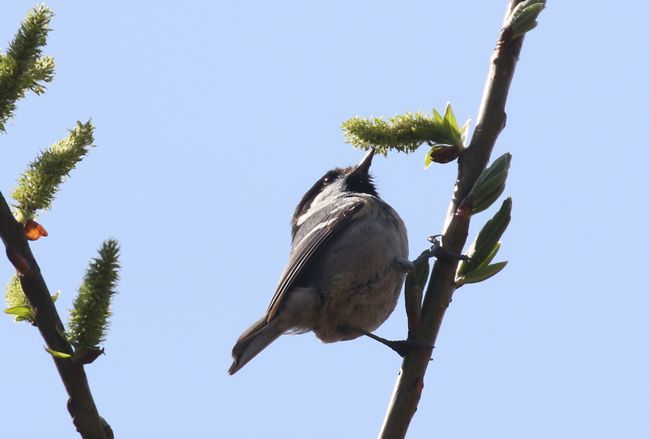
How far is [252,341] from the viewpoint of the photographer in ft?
15.7

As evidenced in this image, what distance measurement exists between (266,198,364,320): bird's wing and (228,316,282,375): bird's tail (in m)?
0.07

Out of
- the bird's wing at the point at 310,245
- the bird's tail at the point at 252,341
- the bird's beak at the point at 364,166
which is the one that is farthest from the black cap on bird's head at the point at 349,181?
the bird's tail at the point at 252,341

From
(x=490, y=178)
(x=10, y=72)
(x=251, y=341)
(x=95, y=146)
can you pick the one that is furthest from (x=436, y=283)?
(x=251, y=341)

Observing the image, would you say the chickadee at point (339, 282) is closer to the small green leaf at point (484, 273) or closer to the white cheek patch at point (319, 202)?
the white cheek patch at point (319, 202)

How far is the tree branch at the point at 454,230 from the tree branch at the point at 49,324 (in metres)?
0.83

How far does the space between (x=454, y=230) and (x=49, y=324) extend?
4.19 feet

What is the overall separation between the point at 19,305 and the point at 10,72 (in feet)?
1.70

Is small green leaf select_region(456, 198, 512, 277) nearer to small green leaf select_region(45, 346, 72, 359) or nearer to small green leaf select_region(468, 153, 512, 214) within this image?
small green leaf select_region(468, 153, 512, 214)

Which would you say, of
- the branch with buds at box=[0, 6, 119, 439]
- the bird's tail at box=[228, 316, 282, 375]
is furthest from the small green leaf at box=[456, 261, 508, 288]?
the bird's tail at box=[228, 316, 282, 375]

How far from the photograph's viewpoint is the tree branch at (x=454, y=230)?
247 centimetres

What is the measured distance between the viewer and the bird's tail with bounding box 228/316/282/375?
15.2ft

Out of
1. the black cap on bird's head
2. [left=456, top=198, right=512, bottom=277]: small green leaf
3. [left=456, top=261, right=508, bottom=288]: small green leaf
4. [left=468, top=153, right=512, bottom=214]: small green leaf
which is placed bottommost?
[left=456, top=261, right=508, bottom=288]: small green leaf

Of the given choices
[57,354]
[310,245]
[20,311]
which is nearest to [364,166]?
[310,245]

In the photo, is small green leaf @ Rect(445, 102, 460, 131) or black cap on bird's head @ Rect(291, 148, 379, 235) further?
black cap on bird's head @ Rect(291, 148, 379, 235)
